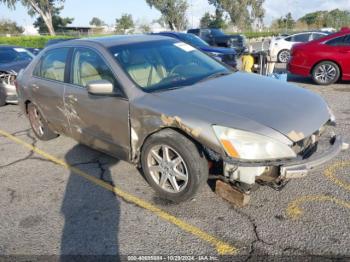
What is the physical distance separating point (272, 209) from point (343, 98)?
206 inches

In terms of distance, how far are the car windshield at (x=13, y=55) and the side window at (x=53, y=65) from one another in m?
4.84

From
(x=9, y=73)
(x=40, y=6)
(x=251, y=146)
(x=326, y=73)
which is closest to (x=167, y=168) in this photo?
(x=251, y=146)

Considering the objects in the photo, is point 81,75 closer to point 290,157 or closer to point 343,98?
point 290,157

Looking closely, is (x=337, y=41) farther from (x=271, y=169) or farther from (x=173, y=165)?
(x=173, y=165)

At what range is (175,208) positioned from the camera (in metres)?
3.19

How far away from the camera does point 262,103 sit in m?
2.99

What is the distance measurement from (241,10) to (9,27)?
45014mm

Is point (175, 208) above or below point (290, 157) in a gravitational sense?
below

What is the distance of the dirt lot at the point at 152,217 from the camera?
2646mm

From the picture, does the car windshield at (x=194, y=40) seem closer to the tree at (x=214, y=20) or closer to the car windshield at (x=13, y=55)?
the car windshield at (x=13, y=55)

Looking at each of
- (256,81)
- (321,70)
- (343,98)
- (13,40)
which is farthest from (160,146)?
(13,40)

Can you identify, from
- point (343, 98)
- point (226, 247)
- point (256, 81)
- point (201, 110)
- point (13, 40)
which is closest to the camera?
point (226, 247)

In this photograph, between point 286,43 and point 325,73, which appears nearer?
point 325,73

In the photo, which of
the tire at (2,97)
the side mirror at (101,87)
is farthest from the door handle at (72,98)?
the tire at (2,97)
